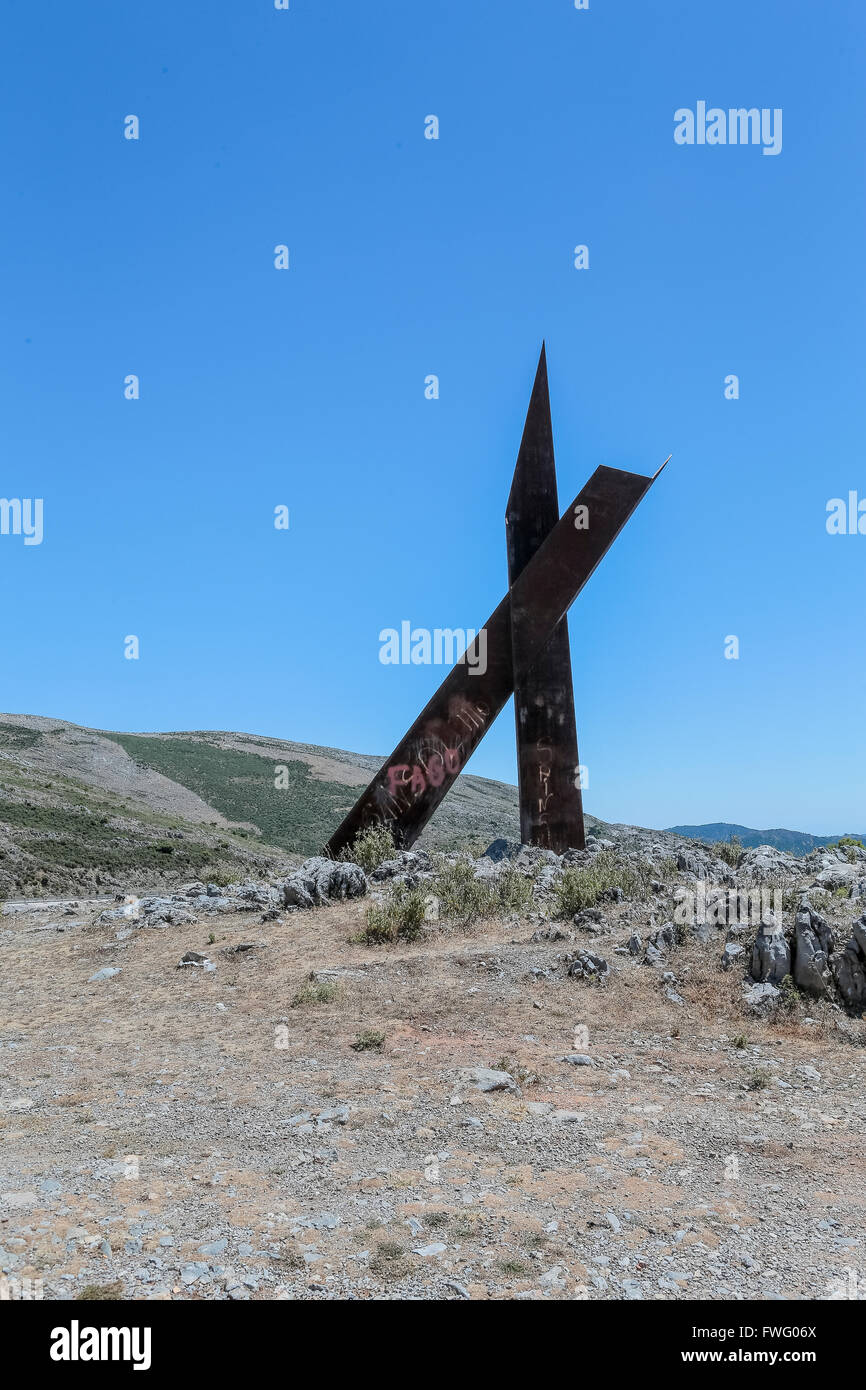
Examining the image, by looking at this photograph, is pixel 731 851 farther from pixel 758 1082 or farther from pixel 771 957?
pixel 758 1082

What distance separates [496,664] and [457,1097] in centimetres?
787

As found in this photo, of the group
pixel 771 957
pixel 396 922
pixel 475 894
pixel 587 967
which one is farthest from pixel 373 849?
pixel 771 957

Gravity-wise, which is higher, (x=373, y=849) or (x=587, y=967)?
(x=373, y=849)

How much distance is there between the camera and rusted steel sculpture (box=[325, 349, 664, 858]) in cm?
1212

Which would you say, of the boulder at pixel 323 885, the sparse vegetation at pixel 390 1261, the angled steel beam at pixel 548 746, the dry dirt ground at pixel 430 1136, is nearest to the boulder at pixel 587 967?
the dry dirt ground at pixel 430 1136

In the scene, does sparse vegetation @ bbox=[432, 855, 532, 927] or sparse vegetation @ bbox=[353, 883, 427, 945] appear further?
sparse vegetation @ bbox=[432, 855, 532, 927]

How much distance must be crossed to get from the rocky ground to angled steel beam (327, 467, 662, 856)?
248 cm

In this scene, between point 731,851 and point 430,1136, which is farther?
point 731,851

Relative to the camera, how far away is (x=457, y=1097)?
501cm

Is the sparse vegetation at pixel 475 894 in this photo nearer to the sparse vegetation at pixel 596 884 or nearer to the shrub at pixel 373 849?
the sparse vegetation at pixel 596 884

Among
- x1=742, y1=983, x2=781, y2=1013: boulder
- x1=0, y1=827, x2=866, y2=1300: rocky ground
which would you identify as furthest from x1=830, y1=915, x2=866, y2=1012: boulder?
x1=742, y1=983, x2=781, y2=1013: boulder

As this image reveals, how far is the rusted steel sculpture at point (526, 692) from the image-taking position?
12125 mm

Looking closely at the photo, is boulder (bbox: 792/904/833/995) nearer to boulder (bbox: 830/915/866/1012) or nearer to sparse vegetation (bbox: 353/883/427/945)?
boulder (bbox: 830/915/866/1012)

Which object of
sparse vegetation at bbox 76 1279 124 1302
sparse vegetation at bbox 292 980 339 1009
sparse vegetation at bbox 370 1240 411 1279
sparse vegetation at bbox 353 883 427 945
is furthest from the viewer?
sparse vegetation at bbox 353 883 427 945
